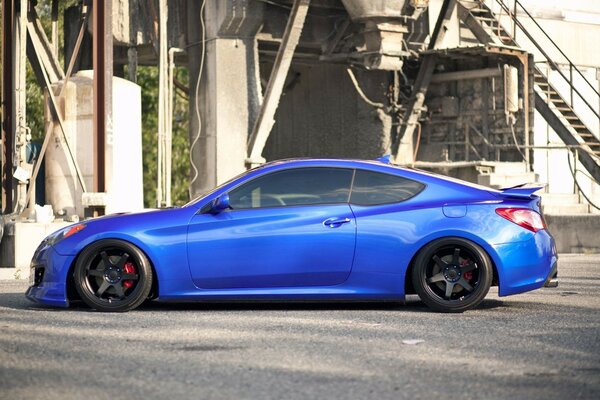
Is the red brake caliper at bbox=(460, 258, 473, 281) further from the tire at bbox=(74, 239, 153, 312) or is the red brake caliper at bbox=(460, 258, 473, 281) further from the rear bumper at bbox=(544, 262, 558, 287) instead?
the tire at bbox=(74, 239, 153, 312)

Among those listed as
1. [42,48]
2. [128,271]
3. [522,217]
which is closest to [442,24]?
[42,48]

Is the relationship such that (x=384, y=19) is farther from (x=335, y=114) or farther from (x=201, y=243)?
(x=201, y=243)

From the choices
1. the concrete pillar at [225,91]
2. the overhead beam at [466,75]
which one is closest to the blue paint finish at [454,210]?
the concrete pillar at [225,91]

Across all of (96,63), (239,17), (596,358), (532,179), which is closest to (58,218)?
(96,63)

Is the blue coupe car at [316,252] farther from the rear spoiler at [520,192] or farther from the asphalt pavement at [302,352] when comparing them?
the asphalt pavement at [302,352]

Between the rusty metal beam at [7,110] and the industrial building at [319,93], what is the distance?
0.11ft

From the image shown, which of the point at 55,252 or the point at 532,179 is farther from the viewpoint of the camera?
the point at 532,179

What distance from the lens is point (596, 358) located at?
767 cm

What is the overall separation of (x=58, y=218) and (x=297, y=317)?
10129mm

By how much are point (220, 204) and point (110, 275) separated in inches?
43.0

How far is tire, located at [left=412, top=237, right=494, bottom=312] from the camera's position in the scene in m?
10.1

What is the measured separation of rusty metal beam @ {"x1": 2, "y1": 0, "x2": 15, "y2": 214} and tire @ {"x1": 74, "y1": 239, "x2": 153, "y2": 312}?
918cm

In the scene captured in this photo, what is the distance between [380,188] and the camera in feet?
34.4

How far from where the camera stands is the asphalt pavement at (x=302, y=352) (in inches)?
258
